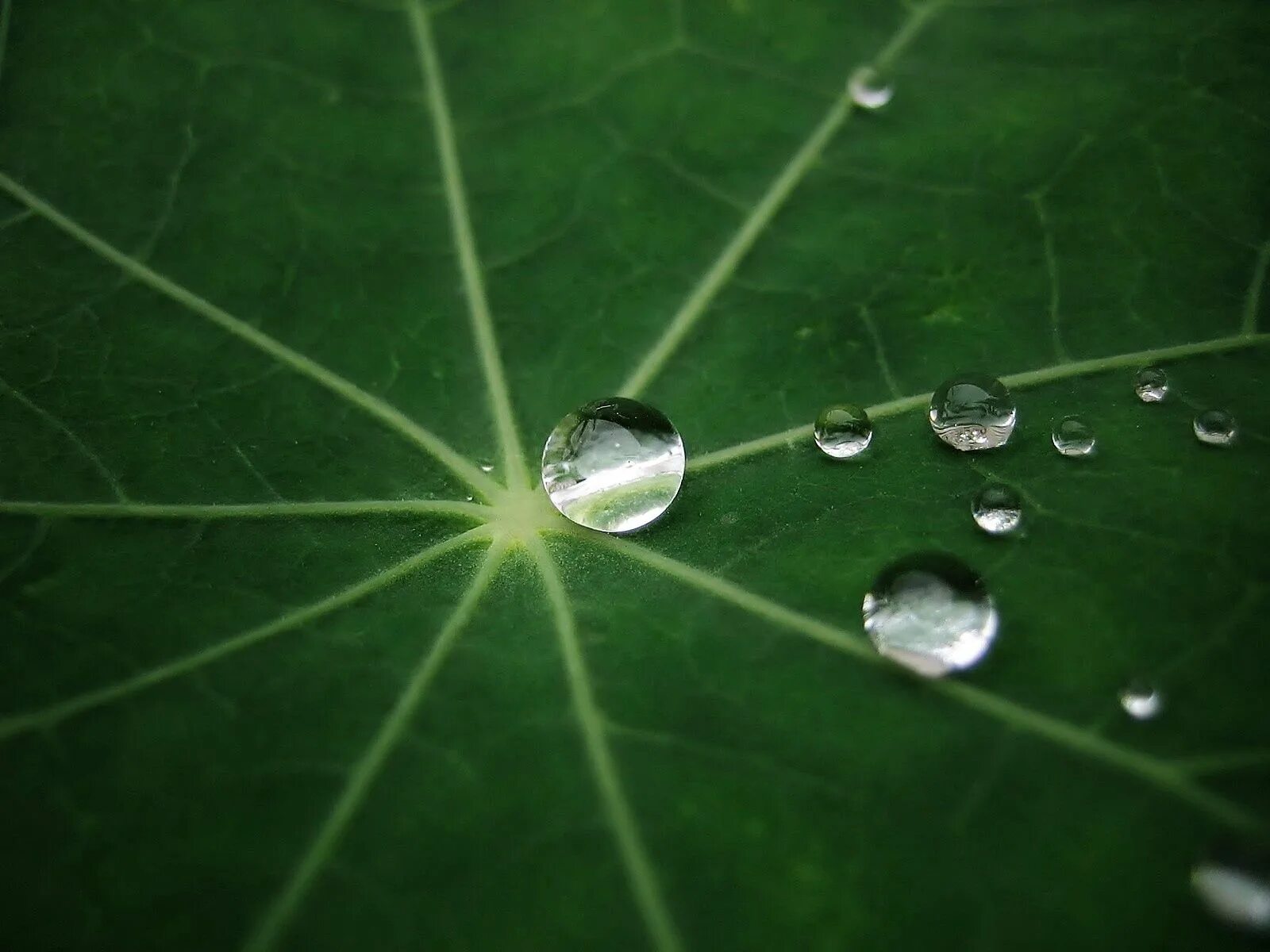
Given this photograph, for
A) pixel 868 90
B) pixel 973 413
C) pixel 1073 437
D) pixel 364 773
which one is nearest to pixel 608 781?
pixel 364 773

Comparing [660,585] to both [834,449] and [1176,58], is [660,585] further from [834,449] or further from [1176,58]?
[1176,58]

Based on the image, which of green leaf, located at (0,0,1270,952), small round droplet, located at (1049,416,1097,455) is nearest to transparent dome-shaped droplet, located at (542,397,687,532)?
green leaf, located at (0,0,1270,952)

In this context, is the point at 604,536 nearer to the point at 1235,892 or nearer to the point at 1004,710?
the point at 1004,710

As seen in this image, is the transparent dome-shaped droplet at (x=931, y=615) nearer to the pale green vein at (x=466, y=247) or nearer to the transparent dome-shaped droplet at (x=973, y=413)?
the transparent dome-shaped droplet at (x=973, y=413)

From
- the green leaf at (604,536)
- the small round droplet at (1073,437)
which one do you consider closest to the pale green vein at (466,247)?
the green leaf at (604,536)

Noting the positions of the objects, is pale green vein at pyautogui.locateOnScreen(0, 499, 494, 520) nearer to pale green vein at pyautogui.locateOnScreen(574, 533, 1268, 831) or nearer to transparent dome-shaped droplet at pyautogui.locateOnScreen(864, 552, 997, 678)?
pale green vein at pyautogui.locateOnScreen(574, 533, 1268, 831)
